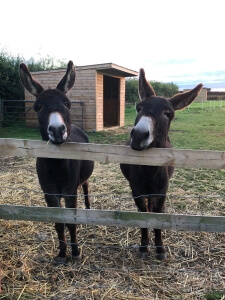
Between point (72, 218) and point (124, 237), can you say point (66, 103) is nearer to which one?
point (72, 218)

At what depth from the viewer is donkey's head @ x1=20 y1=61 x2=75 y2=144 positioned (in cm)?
254

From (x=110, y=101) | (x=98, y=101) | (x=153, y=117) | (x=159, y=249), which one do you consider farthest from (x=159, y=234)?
(x=110, y=101)

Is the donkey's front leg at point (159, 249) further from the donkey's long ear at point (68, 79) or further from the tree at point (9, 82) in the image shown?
the tree at point (9, 82)

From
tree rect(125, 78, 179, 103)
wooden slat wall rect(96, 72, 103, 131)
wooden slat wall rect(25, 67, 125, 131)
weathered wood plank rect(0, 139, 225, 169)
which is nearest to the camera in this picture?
weathered wood plank rect(0, 139, 225, 169)

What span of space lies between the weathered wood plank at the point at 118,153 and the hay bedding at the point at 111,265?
0.50 metres

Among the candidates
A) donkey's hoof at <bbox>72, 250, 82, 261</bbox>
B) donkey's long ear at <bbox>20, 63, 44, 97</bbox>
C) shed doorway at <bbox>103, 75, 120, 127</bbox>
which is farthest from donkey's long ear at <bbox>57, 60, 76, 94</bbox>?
shed doorway at <bbox>103, 75, 120, 127</bbox>

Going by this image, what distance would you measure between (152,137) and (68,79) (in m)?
1.39

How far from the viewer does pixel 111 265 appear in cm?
340

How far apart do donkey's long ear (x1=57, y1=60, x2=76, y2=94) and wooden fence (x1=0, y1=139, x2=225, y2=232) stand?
3.40 feet

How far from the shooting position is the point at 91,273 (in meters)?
3.25

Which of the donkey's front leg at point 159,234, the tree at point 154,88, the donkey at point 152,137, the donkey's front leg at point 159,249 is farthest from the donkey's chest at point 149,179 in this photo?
the tree at point 154,88

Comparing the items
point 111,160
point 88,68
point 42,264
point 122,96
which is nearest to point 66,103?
point 111,160

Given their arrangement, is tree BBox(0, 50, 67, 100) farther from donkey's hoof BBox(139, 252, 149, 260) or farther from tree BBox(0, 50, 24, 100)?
donkey's hoof BBox(139, 252, 149, 260)

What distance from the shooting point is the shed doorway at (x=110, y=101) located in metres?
18.0
